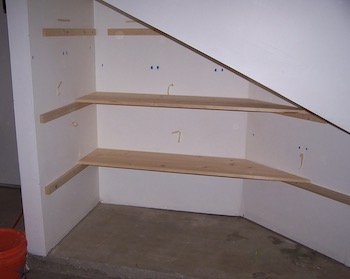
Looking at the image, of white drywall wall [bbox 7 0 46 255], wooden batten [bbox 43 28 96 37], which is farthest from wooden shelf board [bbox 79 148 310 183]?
wooden batten [bbox 43 28 96 37]

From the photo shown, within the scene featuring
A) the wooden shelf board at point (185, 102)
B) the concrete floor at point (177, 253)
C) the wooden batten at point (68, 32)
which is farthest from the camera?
the wooden shelf board at point (185, 102)

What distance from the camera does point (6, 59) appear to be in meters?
3.48

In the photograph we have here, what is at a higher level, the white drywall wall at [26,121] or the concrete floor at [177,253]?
the white drywall wall at [26,121]

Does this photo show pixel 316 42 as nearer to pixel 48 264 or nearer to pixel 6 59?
pixel 48 264

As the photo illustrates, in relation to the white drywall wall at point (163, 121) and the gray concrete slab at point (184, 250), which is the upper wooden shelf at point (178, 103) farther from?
the gray concrete slab at point (184, 250)

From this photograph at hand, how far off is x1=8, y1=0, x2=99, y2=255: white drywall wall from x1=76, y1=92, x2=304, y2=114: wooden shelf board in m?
0.21

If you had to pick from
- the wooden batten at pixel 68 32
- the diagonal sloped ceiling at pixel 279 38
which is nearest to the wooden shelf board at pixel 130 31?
the wooden batten at pixel 68 32

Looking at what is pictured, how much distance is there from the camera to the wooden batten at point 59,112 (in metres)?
2.42

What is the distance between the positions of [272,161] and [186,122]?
0.76 metres

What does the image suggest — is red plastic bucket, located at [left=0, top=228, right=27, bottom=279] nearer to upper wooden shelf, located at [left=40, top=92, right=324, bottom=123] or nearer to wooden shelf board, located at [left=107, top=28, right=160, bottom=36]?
upper wooden shelf, located at [left=40, top=92, right=324, bottom=123]

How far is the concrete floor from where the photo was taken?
2510 millimetres

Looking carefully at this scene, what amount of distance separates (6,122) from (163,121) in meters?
1.58

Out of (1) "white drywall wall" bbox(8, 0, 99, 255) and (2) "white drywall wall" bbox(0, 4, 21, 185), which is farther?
(2) "white drywall wall" bbox(0, 4, 21, 185)

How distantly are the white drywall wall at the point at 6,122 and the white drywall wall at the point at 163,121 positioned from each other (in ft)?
3.06
